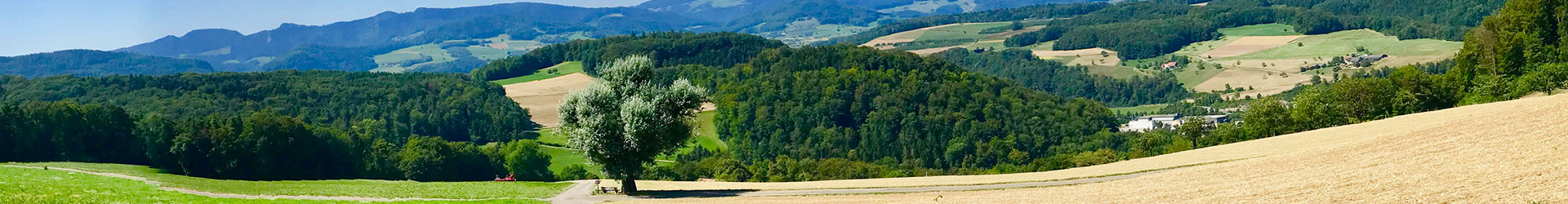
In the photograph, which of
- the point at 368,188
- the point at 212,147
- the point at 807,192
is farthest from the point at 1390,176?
the point at 212,147

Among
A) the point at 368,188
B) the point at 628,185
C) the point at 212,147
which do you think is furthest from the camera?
the point at 212,147

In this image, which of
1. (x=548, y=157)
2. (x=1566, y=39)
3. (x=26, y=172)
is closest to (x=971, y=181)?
(x=26, y=172)

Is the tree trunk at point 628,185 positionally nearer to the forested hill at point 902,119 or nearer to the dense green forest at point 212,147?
the dense green forest at point 212,147

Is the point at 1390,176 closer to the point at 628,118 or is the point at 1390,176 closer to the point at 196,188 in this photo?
the point at 628,118

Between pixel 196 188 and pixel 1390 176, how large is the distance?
4892cm

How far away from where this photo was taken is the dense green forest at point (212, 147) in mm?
89062

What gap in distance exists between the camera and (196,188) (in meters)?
52.8

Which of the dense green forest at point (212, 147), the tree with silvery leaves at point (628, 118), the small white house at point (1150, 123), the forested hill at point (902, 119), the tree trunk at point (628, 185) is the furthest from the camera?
the small white house at point (1150, 123)

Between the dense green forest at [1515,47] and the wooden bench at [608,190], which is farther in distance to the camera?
the dense green forest at [1515,47]

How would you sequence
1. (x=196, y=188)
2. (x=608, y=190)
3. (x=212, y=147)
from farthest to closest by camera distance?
(x=212, y=147)
(x=608, y=190)
(x=196, y=188)

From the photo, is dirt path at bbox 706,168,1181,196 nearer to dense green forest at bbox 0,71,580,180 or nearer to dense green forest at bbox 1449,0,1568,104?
dense green forest at bbox 1449,0,1568,104

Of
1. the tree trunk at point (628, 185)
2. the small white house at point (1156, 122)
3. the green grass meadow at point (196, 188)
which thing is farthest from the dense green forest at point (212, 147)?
the small white house at point (1156, 122)

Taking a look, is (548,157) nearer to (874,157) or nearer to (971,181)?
(874,157)

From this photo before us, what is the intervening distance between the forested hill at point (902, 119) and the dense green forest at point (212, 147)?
4991 centimetres
